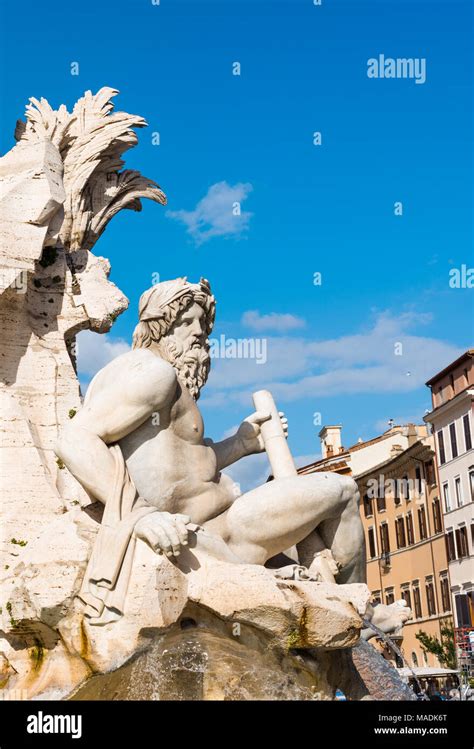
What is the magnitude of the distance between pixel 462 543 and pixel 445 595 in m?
2.65

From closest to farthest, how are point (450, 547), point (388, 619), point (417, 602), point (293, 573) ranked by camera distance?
point (293, 573), point (388, 619), point (450, 547), point (417, 602)

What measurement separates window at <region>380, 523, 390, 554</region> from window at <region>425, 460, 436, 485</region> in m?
4.10

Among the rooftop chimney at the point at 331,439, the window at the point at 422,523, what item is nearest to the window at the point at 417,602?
the window at the point at 422,523

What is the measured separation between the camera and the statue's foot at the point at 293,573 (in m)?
5.80

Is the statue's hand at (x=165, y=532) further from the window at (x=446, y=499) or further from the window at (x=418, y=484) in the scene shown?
the window at (x=418, y=484)

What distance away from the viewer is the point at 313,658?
5516mm

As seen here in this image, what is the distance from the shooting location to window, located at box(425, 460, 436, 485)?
47603mm

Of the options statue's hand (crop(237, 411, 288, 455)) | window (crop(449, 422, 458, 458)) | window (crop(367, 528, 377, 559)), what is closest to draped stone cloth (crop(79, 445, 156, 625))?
statue's hand (crop(237, 411, 288, 455))

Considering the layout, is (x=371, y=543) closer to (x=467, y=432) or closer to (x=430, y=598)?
(x=430, y=598)

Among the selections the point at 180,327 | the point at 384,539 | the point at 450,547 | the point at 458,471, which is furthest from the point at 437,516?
the point at 180,327

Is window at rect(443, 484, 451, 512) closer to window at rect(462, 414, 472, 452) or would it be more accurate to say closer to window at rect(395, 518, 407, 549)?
window at rect(462, 414, 472, 452)

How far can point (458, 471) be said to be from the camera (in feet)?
149

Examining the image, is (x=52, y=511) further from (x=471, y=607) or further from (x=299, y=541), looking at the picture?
(x=471, y=607)

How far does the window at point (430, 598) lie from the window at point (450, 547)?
7.25 feet
